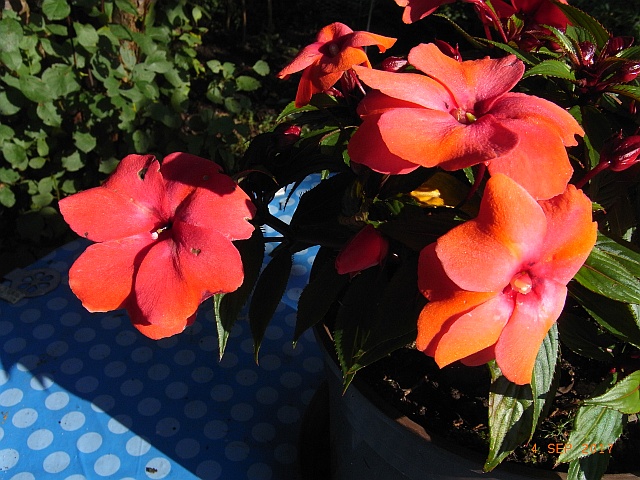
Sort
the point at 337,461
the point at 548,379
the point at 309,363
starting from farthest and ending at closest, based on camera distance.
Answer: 1. the point at 309,363
2. the point at 337,461
3. the point at 548,379

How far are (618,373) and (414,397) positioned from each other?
0.21 m

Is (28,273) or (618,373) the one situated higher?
(618,373)

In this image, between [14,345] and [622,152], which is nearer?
[622,152]

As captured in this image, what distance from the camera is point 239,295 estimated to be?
0.57 metres

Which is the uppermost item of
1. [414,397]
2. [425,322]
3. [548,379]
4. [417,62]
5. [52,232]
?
[417,62]

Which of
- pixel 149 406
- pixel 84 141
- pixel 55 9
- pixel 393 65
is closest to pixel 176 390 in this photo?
pixel 149 406

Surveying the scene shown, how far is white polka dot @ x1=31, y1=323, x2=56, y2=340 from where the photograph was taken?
1005 millimetres

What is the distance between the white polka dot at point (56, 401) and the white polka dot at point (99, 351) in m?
0.08

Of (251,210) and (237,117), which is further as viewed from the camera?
(237,117)

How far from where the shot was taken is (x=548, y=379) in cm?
52

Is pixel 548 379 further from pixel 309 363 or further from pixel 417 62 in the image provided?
pixel 309 363

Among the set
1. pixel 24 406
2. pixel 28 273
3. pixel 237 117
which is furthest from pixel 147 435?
pixel 237 117

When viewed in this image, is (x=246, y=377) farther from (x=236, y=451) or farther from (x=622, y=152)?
(x=622, y=152)

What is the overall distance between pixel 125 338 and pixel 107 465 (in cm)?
23
